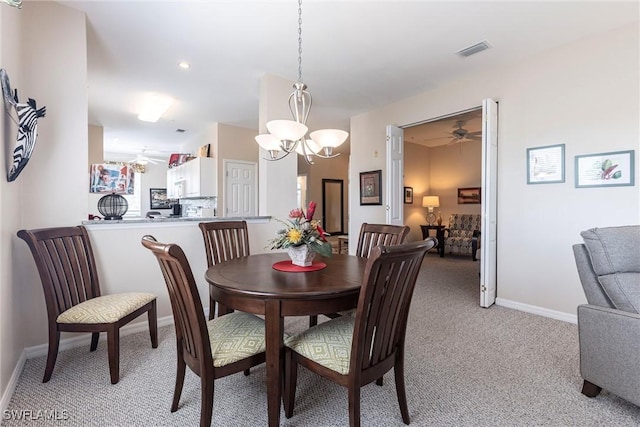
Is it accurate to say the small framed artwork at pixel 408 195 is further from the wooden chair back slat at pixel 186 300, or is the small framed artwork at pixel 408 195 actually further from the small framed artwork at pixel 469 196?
the wooden chair back slat at pixel 186 300

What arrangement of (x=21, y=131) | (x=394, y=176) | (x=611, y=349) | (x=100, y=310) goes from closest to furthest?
(x=611, y=349) → (x=21, y=131) → (x=100, y=310) → (x=394, y=176)

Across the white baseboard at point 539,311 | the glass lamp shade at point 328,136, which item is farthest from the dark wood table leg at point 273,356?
the white baseboard at point 539,311

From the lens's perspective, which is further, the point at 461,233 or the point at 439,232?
the point at 439,232

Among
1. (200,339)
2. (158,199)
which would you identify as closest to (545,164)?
(200,339)

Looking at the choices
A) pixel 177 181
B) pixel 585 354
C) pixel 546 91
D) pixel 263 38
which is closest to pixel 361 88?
pixel 263 38

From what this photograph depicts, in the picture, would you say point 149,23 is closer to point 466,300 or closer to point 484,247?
point 484,247

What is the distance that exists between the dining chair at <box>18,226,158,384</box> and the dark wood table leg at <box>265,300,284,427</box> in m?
1.08

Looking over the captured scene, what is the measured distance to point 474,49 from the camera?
2971 mm

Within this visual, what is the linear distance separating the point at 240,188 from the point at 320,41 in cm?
358

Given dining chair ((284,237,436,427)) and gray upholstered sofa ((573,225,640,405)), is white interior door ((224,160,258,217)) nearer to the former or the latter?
dining chair ((284,237,436,427))

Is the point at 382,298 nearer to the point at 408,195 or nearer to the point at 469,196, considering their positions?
the point at 408,195

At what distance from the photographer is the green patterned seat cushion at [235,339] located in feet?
4.55

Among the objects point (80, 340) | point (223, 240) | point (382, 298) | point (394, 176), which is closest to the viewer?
point (382, 298)

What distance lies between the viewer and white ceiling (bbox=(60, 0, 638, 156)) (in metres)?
2.36
